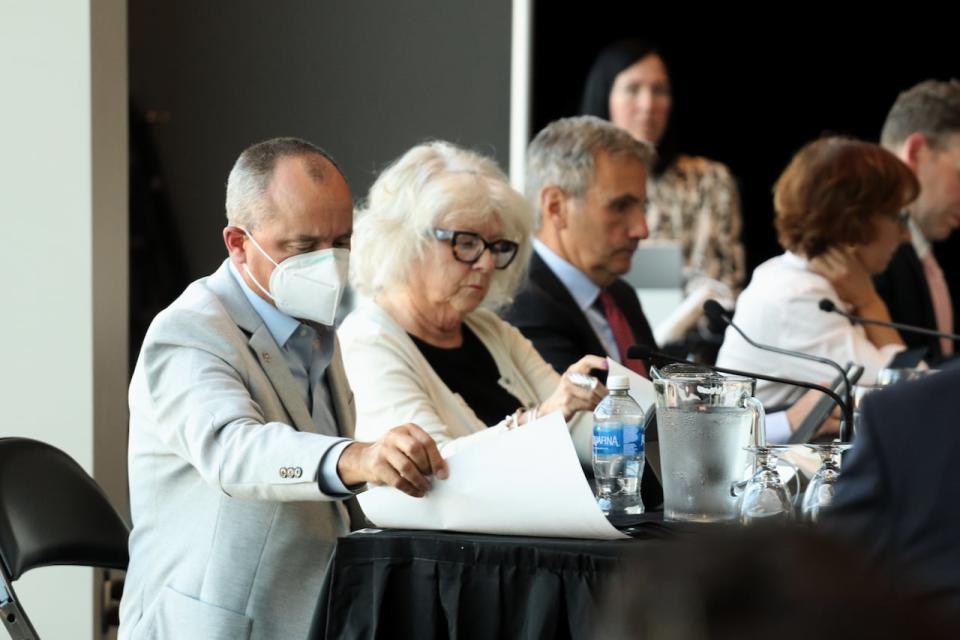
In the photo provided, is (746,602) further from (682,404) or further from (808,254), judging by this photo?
(808,254)

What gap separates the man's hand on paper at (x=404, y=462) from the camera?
1731 mm

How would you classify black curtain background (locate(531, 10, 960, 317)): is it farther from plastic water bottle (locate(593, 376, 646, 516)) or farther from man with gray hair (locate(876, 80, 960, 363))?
plastic water bottle (locate(593, 376, 646, 516))

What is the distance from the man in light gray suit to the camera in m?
1.84

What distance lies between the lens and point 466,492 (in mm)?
1768

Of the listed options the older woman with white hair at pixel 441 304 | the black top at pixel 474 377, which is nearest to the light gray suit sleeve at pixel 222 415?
the older woman with white hair at pixel 441 304

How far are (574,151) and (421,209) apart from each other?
0.71 metres

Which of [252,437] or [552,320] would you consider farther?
[552,320]

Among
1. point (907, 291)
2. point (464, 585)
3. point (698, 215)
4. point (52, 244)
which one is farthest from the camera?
point (698, 215)

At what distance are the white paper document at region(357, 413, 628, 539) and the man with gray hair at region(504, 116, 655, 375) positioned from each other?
1.56 metres

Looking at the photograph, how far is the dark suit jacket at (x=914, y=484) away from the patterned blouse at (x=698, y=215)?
4.28m

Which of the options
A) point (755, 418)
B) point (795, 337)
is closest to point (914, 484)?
point (755, 418)

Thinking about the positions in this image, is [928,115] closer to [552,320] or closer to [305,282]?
[552,320]

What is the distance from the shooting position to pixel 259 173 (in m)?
2.13

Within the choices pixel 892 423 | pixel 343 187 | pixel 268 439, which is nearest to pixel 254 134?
pixel 343 187
